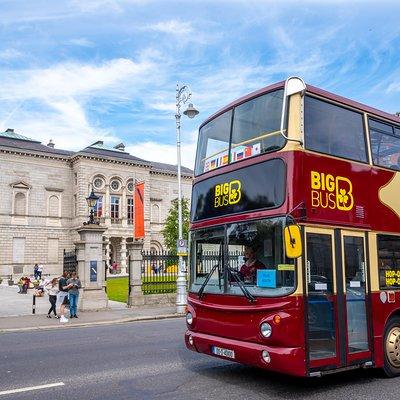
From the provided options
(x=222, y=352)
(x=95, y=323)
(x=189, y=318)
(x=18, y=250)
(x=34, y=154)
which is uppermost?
(x=34, y=154)

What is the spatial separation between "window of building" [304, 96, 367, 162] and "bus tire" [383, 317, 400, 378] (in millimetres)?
2740

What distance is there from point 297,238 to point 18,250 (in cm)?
6102

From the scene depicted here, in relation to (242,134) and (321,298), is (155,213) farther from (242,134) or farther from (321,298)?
(321,298)

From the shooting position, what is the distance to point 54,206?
66.6 meters

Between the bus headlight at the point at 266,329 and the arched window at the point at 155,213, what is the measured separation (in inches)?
2742

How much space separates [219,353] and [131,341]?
5.64m

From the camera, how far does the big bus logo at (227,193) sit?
24.6ft

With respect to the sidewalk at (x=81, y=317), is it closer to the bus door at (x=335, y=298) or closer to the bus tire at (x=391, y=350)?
the bus tire at (x=391, y=350)

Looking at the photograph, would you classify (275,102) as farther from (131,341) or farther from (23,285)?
(23,285)

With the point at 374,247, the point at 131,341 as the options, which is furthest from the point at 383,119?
the point at 131,341

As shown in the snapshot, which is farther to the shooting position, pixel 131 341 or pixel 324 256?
pixel 131 341

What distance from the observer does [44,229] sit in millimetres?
64625

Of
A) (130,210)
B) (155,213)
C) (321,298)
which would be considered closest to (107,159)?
(130,210)

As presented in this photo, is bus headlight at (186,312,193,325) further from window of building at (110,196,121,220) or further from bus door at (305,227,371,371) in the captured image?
window of building at (110,196,121,220)
